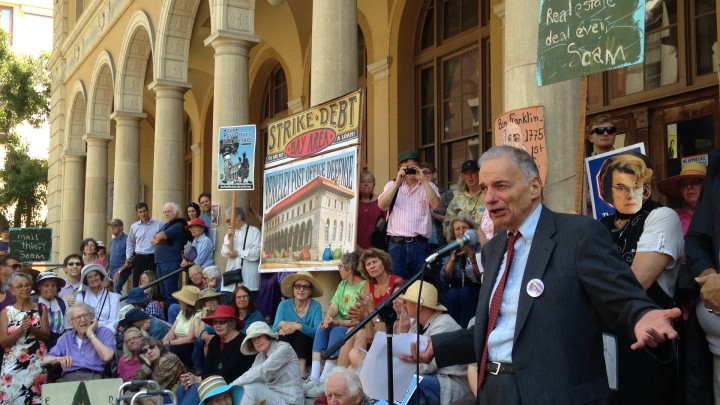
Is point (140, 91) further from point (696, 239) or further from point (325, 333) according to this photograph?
point (696, 239)

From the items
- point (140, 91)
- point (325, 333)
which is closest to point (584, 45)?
point (325, 333)

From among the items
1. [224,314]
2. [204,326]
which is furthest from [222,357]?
[204,326]

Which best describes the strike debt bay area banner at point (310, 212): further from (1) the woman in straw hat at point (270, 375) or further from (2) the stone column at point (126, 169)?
(2) the stone column at point (126, 169)

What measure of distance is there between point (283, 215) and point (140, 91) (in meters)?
11.6

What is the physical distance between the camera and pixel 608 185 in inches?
194

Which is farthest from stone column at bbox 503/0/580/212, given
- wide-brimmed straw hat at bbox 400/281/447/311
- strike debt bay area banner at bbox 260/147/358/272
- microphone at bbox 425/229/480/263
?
strike debt bay area banner at bbox 260/147/358/272

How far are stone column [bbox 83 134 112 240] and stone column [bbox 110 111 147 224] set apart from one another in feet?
12.2

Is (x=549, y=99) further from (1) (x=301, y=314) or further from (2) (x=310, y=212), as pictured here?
(1) (x=301, y=314)

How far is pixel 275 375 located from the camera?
735 cm

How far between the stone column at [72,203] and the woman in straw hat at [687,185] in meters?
21.8

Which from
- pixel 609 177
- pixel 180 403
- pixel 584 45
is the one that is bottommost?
pixel 180 403

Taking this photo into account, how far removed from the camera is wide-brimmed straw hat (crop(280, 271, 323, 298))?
8.59 m

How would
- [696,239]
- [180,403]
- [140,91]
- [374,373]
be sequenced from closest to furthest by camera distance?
1. [696,239]
2. [374,373]
3. [180,403]
4. [140,91]

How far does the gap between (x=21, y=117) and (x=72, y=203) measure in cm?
1147
